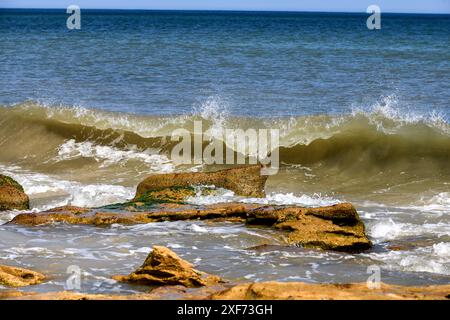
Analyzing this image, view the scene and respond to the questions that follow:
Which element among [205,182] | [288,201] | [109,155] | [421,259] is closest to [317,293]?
[421,259]

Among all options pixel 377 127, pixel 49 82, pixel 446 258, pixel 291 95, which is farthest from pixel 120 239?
pixel 49 82

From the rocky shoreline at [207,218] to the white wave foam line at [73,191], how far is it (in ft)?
3.62

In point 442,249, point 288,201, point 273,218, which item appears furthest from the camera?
point 288,201

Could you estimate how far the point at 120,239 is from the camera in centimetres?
896

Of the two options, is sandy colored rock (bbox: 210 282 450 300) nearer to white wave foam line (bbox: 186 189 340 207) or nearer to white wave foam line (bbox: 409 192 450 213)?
white wave foam line (bbox: 186 189 340 207)

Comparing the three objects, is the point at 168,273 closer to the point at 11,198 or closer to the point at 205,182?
the point at 205,182

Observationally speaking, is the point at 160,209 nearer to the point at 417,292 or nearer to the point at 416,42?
the point at 417,292

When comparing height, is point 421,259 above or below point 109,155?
above

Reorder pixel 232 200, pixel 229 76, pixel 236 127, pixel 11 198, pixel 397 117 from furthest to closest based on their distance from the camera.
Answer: pixel 229 76
pixel 236 127
pixel 397 117
pixel 11 198
pixel 232 200

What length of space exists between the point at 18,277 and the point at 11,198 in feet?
14.6

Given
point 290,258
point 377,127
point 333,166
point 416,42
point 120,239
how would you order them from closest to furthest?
point 290,258, point 120,239, point 333,166, point 377,127, point 416,42

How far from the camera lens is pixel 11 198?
37.0 ft
